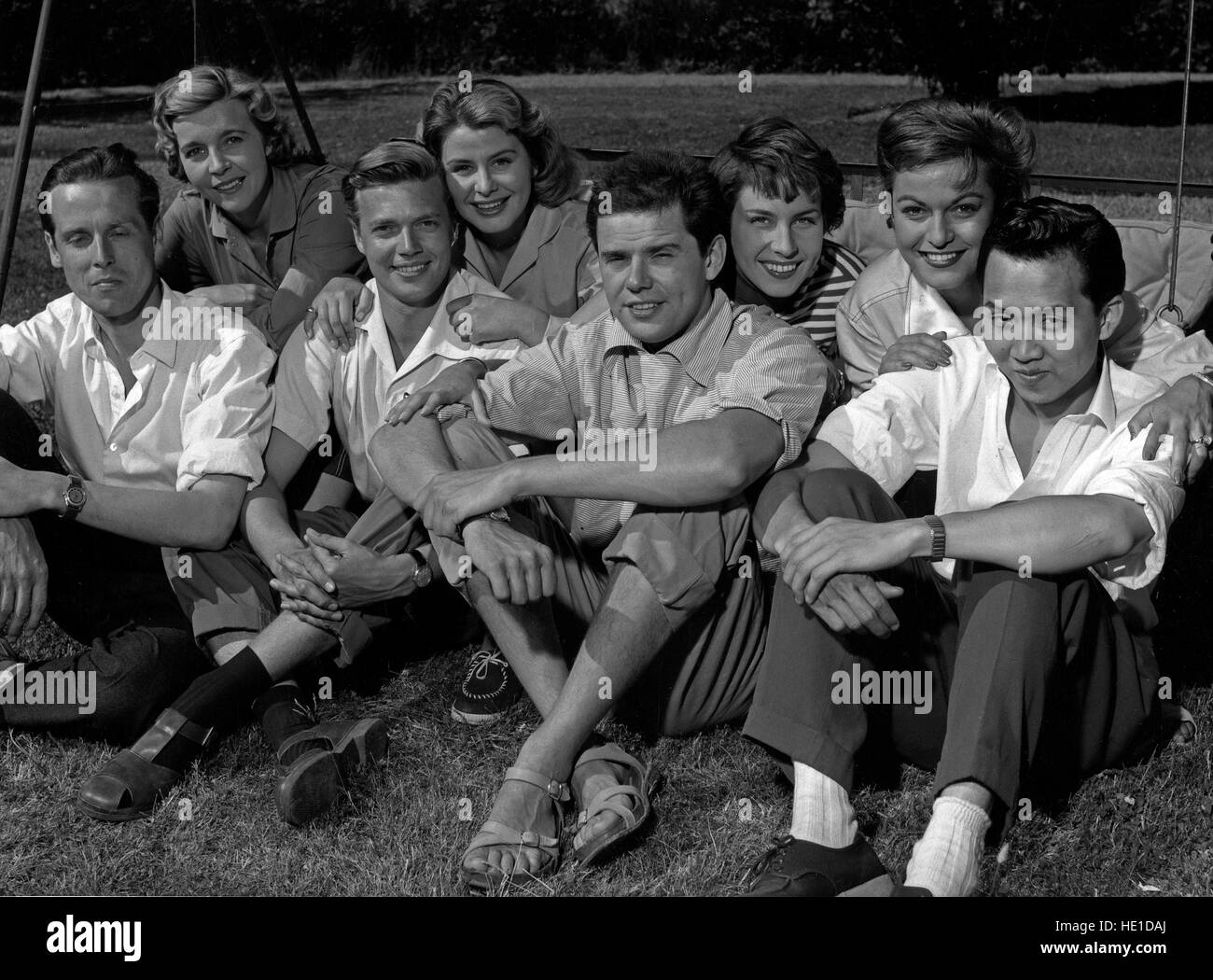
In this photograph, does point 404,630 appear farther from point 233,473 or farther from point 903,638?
point 903,638

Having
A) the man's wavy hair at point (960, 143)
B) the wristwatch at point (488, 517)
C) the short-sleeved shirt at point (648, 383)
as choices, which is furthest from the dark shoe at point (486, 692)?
the man's wavy hair at point (960, 143)

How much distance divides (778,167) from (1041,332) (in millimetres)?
899

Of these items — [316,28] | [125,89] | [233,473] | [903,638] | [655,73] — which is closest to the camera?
[903,638]

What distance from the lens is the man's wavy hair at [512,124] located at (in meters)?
3.89

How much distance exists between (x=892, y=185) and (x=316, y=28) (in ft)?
23.7

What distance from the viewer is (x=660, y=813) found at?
298 centimetres

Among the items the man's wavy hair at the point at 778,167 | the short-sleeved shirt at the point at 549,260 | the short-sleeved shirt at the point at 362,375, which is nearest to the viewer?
the man's wavy hair at the point at 778,167

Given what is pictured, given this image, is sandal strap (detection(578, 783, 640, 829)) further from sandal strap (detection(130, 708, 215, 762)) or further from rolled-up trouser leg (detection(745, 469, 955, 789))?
sandal strap (detection(130, 708, 215, 762))

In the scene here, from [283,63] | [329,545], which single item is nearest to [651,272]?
[329,545]

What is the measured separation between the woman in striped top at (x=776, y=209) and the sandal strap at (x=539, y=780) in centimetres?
137

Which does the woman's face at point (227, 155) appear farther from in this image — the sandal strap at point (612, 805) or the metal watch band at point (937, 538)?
the metal watch band at point (937, 538)

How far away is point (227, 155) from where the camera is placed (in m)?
4.20
